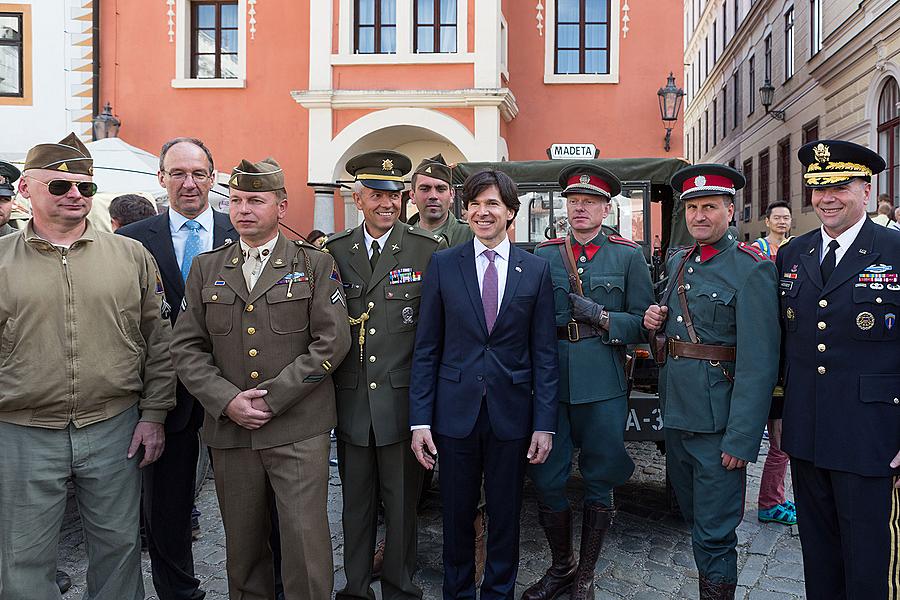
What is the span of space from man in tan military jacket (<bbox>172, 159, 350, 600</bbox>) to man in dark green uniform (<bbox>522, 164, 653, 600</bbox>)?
3.81 feet

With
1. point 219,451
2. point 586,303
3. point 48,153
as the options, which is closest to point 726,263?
point 586,303

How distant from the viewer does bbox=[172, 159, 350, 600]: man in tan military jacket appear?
306 cm

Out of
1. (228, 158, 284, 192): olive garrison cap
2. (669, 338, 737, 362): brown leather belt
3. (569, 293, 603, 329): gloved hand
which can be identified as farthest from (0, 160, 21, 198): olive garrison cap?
(669, 338, 737, 362): brown leather belt

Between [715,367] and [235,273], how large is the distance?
2.18 metres

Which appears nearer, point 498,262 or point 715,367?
point 715,367

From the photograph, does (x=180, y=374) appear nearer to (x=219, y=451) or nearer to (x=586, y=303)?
(x=219, y=451)

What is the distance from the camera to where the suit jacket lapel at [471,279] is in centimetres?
329

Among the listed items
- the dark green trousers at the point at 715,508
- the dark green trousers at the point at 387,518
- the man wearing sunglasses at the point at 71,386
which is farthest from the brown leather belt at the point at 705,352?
the man wearing sunglasses at the point at 71,386

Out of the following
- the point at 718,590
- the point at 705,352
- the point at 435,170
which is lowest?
the point at 718,590

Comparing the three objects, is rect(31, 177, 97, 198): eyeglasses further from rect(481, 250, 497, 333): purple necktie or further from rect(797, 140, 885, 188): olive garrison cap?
rect(797, 140, 885, 188): olive garrison cap

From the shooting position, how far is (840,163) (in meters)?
2.97

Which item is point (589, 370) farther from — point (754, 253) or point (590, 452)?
point (754, 253)

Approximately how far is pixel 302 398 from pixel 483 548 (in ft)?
5.16

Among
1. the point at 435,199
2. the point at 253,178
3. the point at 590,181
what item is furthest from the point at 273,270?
the point at 435,199
